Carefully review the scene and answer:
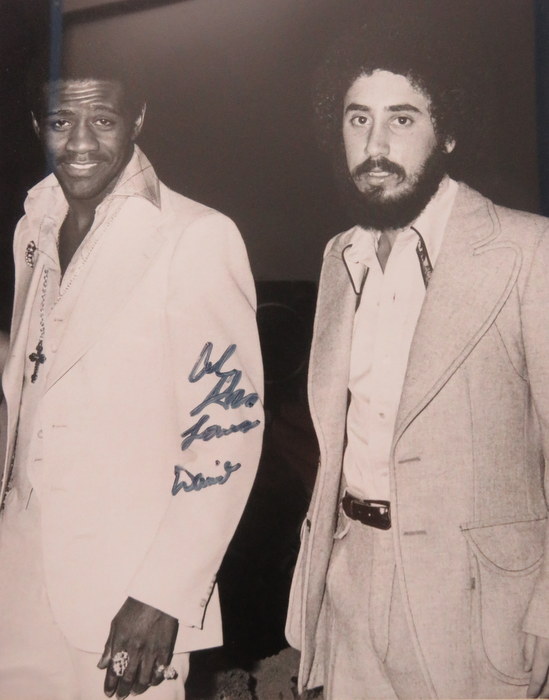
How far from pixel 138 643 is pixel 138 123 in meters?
1.42

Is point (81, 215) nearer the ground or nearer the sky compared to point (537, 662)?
nearer the sky

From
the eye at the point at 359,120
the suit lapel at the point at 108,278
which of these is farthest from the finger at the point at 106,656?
the eye at the point at 359,120

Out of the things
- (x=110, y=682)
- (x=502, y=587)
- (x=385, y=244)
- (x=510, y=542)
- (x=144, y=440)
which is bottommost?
(x=110, y=682)

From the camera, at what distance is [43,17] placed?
6.63 ft

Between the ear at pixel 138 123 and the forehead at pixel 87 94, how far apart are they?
5 centimetres

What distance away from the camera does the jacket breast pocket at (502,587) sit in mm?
1671

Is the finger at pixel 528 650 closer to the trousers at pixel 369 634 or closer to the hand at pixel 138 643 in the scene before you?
the trousers at pixel 369 634

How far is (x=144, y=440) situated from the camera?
186 centimetres

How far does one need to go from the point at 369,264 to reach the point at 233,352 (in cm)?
44

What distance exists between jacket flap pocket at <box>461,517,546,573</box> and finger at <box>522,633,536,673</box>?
17 cm

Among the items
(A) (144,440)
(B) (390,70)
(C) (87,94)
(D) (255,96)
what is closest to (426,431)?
(A) (144,440)

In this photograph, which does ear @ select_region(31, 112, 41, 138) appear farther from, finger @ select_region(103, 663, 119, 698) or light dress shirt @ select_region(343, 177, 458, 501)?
finger @ select_region(103, 663, 119, 698)
